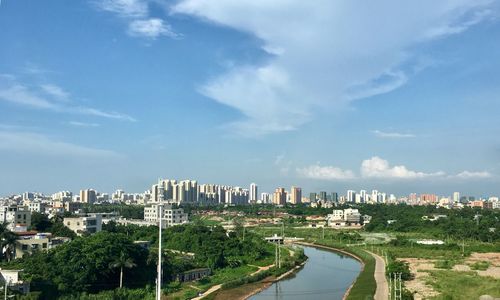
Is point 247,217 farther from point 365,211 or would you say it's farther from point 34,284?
point 34,284

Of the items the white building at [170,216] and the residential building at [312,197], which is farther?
the residential building at [312,197]

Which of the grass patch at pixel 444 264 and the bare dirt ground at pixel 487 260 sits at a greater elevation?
the grass patch at pixel 444 264

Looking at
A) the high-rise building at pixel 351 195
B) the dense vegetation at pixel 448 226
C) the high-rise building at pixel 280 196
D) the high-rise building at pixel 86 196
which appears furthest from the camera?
the high-rise building at pixel 351 195

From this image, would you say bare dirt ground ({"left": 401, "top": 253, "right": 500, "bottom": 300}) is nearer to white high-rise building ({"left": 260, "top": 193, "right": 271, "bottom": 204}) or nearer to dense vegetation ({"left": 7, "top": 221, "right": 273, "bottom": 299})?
dense vegetation ({"left": 7, "top": 221, "right": 273, "bottom": 299})

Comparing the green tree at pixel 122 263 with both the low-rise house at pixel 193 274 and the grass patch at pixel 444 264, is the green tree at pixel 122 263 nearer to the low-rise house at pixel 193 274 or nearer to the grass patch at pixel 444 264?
the low-rise house at pixel 193 274

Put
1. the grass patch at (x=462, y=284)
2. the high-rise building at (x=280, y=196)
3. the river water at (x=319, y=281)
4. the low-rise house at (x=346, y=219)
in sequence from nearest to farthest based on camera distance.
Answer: the grass patch at (x=462, y=284)
the river water at (x=319, y=281)
the low-rise house at (x=346, y=219)
the high-rise building at (x=280, y=196)

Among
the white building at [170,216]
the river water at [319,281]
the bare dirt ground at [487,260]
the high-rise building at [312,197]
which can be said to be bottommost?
the river water at [319,281]

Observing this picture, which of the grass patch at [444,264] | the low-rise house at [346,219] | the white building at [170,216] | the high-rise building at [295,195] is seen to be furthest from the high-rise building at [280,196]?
the grass patch at [444,264]
